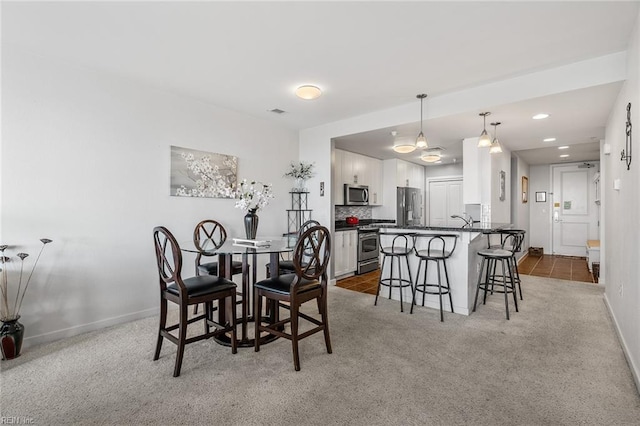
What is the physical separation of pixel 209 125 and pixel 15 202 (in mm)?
2020

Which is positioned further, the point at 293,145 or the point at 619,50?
the point at 293,145

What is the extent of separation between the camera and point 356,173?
19.9 feet

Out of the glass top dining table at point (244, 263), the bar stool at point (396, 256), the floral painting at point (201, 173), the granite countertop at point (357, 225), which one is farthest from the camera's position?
the granite countertop at point (357, 225)

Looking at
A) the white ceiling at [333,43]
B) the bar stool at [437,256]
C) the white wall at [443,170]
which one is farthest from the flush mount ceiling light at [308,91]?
the white wall at [443,170]

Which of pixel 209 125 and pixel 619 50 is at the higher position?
pixel 619 50

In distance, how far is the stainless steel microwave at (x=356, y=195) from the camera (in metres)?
5.78

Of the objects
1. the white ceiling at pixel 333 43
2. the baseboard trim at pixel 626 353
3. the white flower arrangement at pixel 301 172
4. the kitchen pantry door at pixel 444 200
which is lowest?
the baseboard trim at pixel 626 353

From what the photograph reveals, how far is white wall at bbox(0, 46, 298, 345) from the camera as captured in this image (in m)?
2.68

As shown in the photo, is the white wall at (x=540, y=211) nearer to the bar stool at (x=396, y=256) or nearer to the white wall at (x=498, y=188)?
the white wall at (x=498, y=188)

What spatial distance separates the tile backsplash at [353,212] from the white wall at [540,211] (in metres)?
4.55

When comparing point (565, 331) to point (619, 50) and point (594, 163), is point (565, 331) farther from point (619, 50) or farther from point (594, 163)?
point (594, 163)

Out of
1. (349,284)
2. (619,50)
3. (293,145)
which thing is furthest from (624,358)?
(293,145)

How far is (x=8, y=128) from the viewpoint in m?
2.60

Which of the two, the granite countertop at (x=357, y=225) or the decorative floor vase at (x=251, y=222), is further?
the granite countertop at (x=357, y=225)
